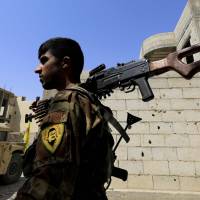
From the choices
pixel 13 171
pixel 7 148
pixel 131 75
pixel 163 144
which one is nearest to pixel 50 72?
pixel 131 75

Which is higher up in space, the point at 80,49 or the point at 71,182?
the point at 80,49

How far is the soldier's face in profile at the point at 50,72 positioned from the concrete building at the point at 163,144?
10.3 ft

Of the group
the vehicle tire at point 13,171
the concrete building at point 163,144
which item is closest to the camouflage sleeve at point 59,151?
the concrete building at point 163,144

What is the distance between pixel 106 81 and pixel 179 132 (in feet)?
10.1

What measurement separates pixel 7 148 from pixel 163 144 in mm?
4377

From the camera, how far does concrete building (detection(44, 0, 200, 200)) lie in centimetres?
406

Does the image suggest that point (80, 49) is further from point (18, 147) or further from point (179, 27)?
point (179, 27)

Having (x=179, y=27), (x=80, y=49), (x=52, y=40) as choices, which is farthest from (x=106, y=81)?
(x=179, y=27)

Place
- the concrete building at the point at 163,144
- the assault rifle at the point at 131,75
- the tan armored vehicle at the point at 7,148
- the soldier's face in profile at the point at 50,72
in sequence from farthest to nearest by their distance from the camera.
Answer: the tan armored vehicle at the point at 7,148 → the concrete building at the point at 163,144 → the assault rifle at the point at 131,75 → the soldier's face in profile at the point at 50,72

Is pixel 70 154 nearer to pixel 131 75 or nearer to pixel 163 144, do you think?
pixel 131 75

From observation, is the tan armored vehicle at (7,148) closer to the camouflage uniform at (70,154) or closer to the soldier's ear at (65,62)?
the soldier's ear at (65,62)

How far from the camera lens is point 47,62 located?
4.35 feet

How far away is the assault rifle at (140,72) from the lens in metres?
1.67

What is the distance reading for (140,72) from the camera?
1711 millimetres
